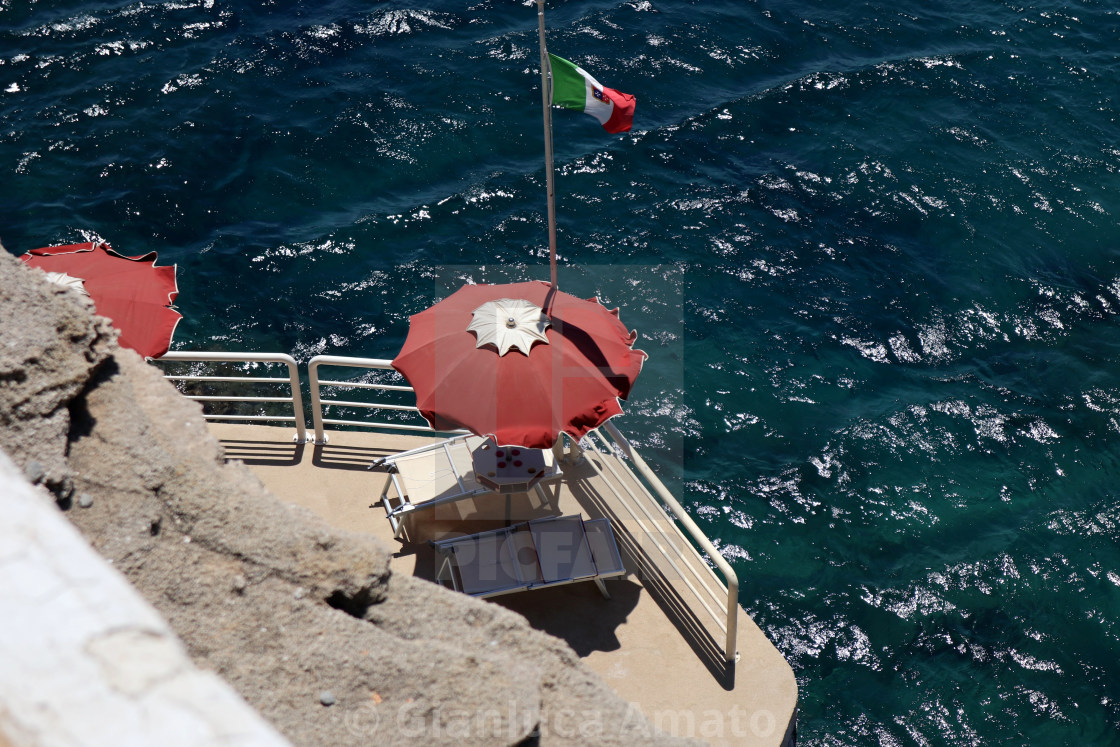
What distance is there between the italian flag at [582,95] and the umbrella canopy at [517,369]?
2.17 m

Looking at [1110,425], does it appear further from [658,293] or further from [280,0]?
[280,0]

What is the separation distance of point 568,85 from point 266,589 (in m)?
6.90

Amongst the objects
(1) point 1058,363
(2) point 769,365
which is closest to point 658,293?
(2) point 769,365

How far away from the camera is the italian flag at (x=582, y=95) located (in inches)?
388

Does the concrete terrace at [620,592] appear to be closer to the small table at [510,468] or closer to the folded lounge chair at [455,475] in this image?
the folded lounge chair at [455,475]

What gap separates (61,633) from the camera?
252 cm

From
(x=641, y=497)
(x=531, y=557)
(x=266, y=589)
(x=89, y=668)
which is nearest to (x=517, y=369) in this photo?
(x=531, y=557)

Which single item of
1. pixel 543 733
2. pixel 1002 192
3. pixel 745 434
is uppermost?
pixel 543 733

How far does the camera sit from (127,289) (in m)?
10.3

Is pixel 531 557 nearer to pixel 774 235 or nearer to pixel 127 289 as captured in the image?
pixel 127 289

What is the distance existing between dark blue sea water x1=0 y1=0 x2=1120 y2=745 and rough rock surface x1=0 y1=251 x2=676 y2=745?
29.4ft

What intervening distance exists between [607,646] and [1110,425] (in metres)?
12.2

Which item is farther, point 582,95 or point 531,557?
point 582,95

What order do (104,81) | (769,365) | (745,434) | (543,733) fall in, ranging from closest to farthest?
(543,733)
(745,434)
(769,365)
(104,81)
